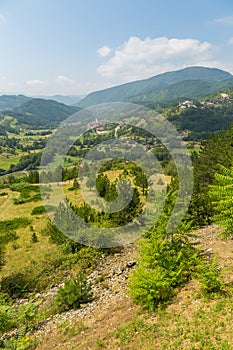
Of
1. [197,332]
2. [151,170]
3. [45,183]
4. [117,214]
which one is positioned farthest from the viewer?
[45,183]

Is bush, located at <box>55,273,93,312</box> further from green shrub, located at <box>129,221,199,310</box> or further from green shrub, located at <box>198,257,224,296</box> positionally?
green shrub, located at <box>198,257,224,296</box>

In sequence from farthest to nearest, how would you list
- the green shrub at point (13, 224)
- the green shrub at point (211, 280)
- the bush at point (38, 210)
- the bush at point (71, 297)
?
1. the bush at point (38, 210)
2. the green shrub at point (13, 224)
3. the bush at point (71, 297)
4. the green shrub at point (211, 280)

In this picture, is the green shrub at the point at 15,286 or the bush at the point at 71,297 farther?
the green shrub at the point at 15,286

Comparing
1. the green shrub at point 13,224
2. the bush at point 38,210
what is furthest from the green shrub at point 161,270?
the bush at point 38,210

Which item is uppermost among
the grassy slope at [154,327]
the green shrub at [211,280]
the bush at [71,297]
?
the green shrub at [211,280]

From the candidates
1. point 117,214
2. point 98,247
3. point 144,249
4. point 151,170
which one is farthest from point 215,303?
point 151,170

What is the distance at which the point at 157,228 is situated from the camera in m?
12.2

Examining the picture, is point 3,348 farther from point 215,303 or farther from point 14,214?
point 14,214

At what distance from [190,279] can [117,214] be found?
12.0 metres

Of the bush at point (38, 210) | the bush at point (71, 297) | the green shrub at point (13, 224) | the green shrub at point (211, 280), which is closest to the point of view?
the green shrub at point (211, 280)

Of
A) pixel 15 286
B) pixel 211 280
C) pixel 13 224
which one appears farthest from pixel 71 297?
pixel 13 224

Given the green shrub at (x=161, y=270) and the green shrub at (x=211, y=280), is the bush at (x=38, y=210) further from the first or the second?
the green shrub at (x=211, y=280)

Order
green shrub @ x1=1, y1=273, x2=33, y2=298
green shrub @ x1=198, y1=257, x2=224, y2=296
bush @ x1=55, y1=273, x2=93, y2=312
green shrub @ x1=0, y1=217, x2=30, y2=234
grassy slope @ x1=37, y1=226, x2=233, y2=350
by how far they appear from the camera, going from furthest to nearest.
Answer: green shrub @ x1=0, y1=217, x2=30, y2=234 < green shrub @ x1=1, y1=273, x2=33, y2=298 < bush @ x1=55, y1=273, x2=93, y2=312 < green shrub @ x1=198, y1=257, x2=224, y2=296 < grassy slope @ x1=37, y1=226, x2=233, y2=350

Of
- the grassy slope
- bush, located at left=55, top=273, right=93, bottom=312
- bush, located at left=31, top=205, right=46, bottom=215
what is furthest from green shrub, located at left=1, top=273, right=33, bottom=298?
bush, located at left=31, top=205, right=46, bottom=215
